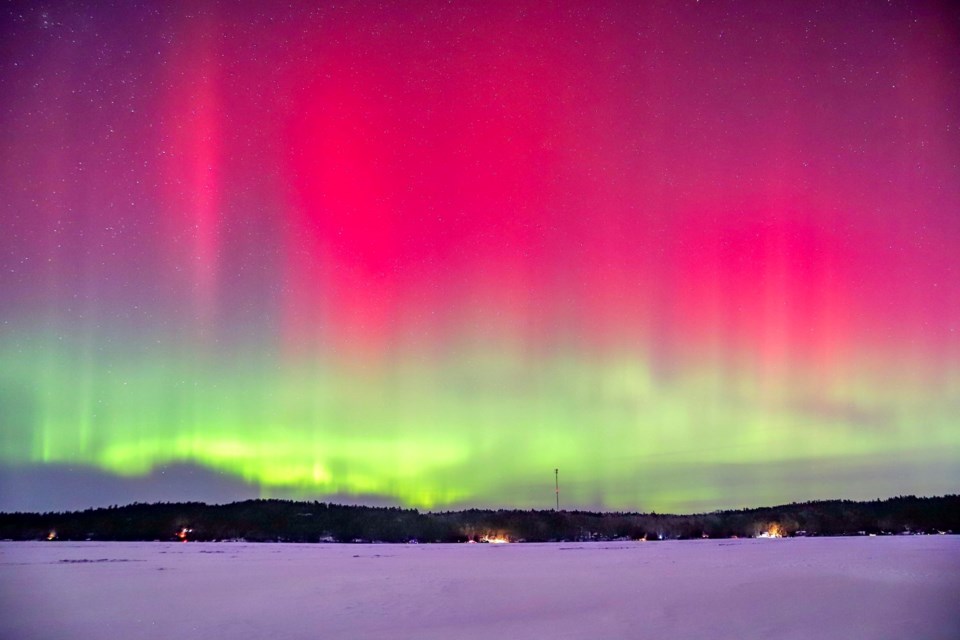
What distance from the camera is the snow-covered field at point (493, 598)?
34.1 ft

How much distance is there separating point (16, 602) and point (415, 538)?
3725 centimetres

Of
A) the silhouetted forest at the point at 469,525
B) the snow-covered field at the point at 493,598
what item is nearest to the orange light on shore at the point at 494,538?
the silhouetted forest at the point at 469,525

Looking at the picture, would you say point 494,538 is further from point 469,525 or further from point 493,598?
point 493,598

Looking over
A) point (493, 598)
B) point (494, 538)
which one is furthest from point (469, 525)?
point (493, 598)

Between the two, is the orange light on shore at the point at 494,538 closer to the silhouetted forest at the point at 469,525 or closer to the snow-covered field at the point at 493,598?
the silhouetted forest at the point at 469,525

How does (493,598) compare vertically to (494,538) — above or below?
above

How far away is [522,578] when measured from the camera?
57.6 ft

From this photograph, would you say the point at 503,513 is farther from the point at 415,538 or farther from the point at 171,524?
the point at 171,524

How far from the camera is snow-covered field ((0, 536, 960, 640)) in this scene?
1039 cm

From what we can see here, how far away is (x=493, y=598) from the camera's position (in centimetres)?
1395

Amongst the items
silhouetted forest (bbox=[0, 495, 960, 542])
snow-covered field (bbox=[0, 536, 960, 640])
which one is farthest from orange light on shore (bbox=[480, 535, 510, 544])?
snow-covered field (bbox=[0, 536, 960, 640])

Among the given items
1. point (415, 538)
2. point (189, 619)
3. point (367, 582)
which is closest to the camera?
point (189, 619)

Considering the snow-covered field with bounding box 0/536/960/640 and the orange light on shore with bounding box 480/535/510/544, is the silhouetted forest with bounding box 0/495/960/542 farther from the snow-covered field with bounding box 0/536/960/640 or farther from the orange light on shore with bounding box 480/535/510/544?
the snow-covered field with bounding box 0/536/960/640

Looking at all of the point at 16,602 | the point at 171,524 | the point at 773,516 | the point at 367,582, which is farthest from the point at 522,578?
the point at 171,524
